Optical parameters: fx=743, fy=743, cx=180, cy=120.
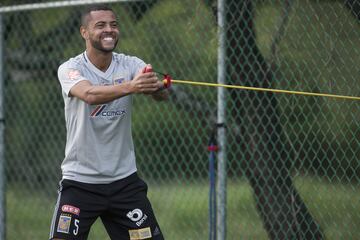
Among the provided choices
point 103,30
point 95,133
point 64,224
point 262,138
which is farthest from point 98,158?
point 262,138

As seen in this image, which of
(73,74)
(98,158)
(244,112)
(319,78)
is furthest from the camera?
(244,112)

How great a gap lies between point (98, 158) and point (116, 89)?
0.62m

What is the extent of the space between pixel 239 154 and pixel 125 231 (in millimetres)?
1343

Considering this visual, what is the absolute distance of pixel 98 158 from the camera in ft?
15.8

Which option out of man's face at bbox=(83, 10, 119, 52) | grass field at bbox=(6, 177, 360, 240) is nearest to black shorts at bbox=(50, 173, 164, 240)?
man's face at bbox=(83, 10, 119, 52)

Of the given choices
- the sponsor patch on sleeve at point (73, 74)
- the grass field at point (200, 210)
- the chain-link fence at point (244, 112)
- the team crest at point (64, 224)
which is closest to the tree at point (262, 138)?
the chain-link fence at point (244, 112)

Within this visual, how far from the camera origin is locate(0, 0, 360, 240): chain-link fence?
5367 millimetres

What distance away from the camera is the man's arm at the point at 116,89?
4.35m

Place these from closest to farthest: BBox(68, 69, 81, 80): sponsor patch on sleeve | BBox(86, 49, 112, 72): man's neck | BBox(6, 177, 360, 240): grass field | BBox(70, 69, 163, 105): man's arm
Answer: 1. BBox(70, 69, 163, 105): man's arm
2. BBox(68, 69, 81, 80): sponsor patch on sleeve
3. BBox(86, 49, 112, 72): man's neck
4. BBox(6, 177, 360, 240): grass field

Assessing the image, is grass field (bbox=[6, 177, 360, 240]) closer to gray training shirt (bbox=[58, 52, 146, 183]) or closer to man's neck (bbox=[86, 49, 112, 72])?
gray training shirt (bbox=[58, 52, 146, 183])

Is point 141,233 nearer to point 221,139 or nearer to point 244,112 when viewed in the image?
point 221,139

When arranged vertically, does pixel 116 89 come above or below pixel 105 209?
above

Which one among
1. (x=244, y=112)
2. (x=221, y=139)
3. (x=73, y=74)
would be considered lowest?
(x=221, y=139)

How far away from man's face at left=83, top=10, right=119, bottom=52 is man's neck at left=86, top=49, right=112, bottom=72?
0.06 m
